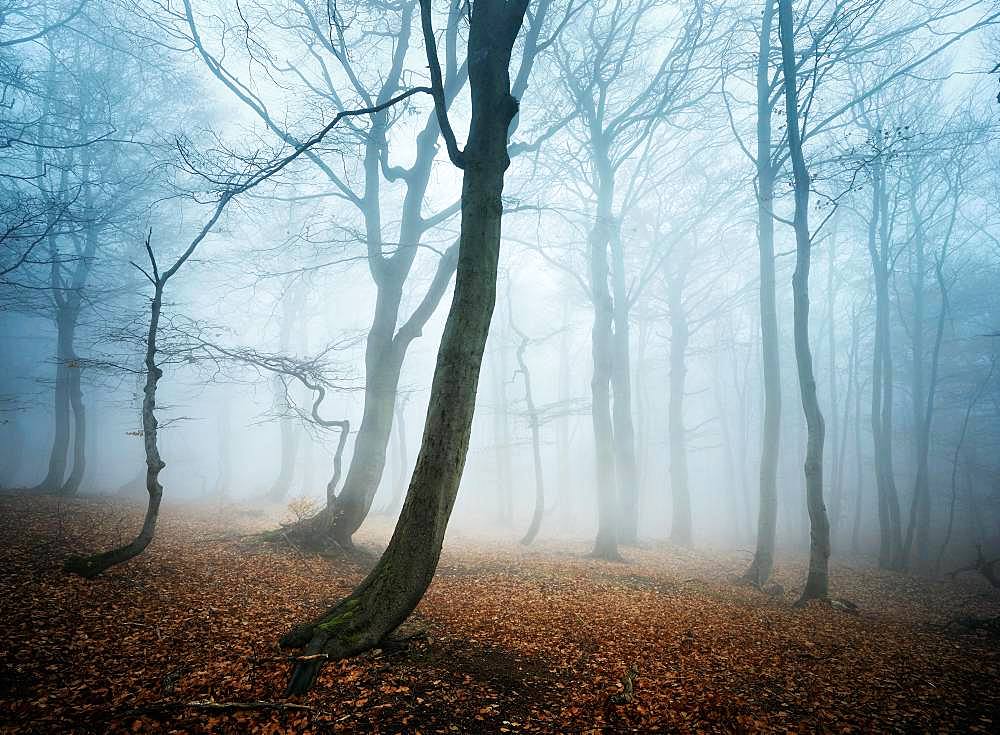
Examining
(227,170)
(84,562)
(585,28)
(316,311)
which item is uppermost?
(585,28)

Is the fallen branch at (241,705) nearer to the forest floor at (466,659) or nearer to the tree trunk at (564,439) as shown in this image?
the forest floor at (466,659)

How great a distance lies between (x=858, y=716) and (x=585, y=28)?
48.3 feet

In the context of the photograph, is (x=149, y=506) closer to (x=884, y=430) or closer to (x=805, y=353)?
(x=805, y=353)

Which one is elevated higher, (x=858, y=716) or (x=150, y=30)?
Answer: (x=150, y=30)

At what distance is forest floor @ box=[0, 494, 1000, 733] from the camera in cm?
313

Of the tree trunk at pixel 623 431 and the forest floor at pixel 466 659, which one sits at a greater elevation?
the tree trunk at pixel 623 431

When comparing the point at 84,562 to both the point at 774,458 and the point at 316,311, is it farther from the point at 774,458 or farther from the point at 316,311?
the point at 316,311

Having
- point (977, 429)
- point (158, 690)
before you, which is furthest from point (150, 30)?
point (977, 429)

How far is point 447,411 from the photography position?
397 centimetres

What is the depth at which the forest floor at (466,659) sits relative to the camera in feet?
10.3

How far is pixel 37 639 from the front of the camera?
3.77 meters

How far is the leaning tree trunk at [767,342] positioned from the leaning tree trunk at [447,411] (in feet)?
24.9

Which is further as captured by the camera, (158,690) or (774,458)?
(774,458)

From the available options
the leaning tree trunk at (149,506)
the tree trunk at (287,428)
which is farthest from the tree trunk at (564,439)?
the leaning tree trunk at (149,506)
